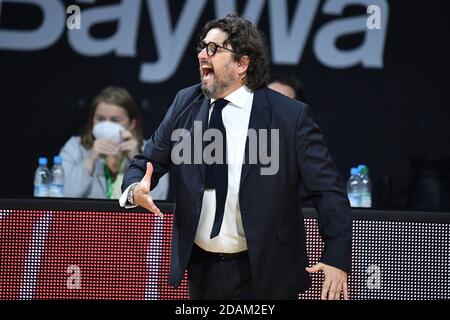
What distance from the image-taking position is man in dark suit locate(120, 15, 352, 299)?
3420mm

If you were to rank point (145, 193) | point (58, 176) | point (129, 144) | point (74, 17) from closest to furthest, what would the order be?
point (145, 193)
point (58, 176)
point (129, 144)
point (74, 17)

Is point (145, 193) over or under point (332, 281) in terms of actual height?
over

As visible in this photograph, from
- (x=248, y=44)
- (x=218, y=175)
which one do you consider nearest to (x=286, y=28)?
(x=248, y=44)

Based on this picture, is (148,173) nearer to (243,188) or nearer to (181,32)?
(243,188)

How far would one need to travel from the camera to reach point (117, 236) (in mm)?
4531

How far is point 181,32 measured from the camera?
276 inches

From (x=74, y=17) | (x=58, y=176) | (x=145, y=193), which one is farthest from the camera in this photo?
(x=74, y=17)

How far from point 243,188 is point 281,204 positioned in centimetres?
15

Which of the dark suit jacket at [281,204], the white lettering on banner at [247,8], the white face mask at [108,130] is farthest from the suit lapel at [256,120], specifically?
the white lettering on banner at [247,8]

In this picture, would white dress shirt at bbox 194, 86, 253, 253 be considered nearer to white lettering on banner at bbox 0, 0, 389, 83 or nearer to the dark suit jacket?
the dark suit jacket

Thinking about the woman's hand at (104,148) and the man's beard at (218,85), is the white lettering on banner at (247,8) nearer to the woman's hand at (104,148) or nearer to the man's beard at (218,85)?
the woman's hand at (104,148)

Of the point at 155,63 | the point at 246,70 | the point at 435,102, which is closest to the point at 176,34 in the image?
the point at 155,63

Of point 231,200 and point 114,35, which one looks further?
point 114,35

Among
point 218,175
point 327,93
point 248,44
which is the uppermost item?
point 327,93
